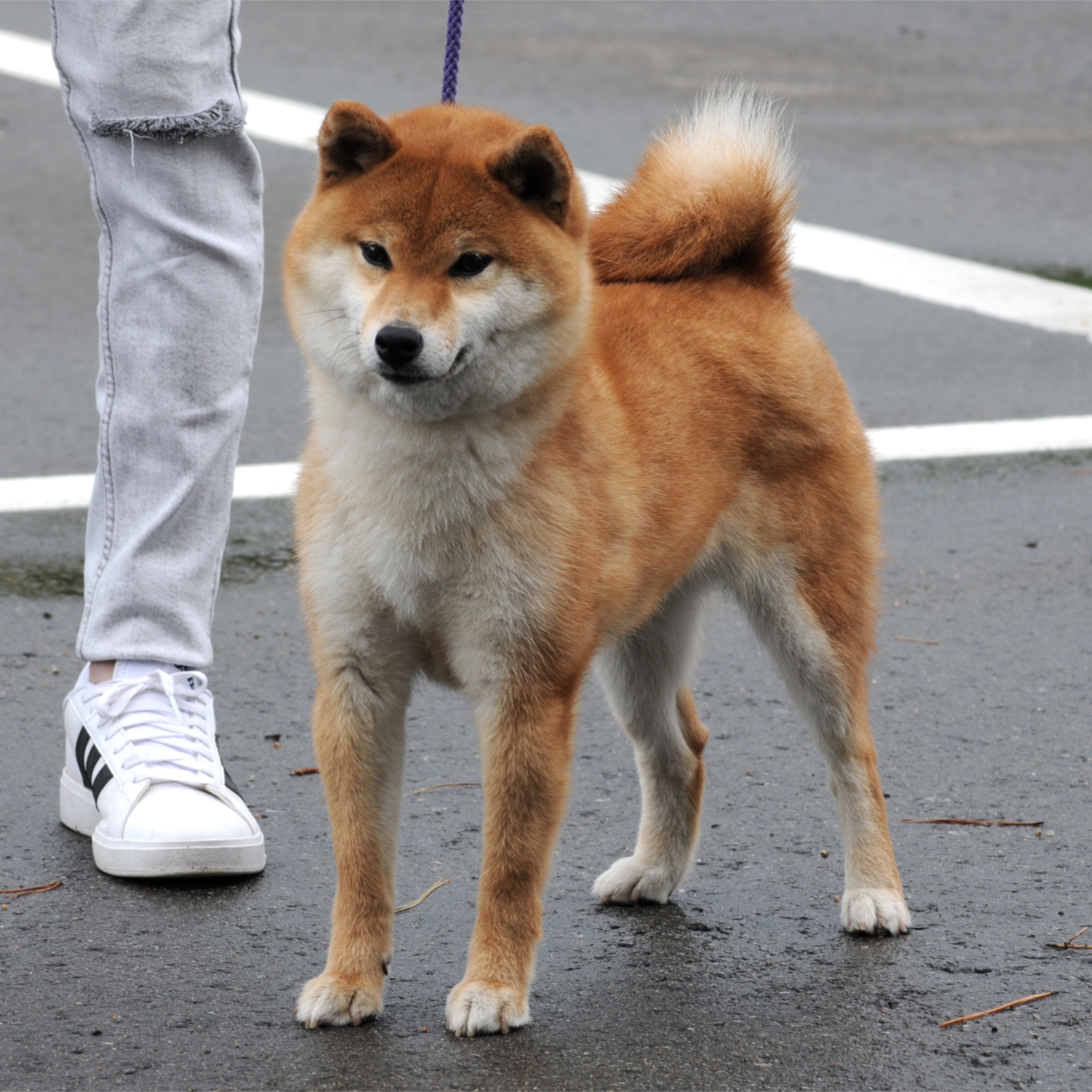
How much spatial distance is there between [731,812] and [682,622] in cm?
43

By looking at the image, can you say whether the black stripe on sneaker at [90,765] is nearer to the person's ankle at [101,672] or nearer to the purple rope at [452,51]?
the person's ankle at [101,672]

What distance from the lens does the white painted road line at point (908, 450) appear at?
536cm

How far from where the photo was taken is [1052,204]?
880 centimetres

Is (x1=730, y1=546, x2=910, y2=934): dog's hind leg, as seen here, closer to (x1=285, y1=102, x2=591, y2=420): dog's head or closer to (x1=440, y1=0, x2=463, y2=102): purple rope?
(x1=285, y1=102, x2=591, y2=420): dog's head

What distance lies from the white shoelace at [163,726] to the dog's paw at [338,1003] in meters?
0.76

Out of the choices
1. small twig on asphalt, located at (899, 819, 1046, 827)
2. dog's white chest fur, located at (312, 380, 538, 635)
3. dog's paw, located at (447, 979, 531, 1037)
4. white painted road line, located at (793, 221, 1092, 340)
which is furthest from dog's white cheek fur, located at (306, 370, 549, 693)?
white painted road line, located at (793, 221, 1092, 340)

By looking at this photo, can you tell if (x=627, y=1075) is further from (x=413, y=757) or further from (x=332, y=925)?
(x=413, y=757)

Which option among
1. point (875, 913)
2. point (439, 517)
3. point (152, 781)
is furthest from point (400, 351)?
point (875, 913)

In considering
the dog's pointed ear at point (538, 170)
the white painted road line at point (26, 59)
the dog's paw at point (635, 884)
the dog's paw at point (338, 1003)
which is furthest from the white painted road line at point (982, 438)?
the white painted road line at point (26, 59)

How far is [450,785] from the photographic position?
3.75 meters

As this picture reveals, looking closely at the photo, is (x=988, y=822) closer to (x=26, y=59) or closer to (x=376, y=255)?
(x=376, y=255)

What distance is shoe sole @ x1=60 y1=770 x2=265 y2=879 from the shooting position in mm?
3346

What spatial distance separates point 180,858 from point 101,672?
1.85 ft

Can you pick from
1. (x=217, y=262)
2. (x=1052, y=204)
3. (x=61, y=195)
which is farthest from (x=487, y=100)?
(x=217, y=262)
